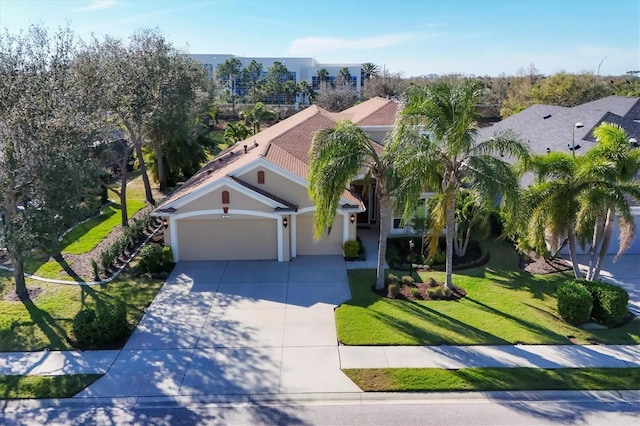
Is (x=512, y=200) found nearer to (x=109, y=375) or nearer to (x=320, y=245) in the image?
(x=320, y=245)

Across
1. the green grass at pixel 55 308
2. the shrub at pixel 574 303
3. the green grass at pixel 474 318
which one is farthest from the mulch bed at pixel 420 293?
the green grass at pixel 55 308

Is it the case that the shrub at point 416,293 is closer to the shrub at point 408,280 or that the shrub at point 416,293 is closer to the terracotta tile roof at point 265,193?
the shrub at point 408,280

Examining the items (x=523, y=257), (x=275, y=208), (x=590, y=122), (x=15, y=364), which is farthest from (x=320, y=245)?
(x=590, y=122)

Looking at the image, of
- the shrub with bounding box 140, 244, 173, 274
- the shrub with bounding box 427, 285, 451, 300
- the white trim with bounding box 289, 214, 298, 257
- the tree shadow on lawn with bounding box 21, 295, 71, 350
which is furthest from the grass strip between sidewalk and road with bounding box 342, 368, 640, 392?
the shrub with bounding box 140, 244, 173, 274

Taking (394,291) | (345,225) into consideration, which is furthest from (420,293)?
(345,225)

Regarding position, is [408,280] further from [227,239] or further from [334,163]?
[227,239]

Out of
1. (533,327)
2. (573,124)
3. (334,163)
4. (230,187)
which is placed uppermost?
(573,124)

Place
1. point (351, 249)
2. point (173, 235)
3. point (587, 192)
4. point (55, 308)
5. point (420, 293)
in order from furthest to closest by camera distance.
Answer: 1. point (351, 249)
2. point (173, 235)
3. point (420, 293)
4. point (55, 308)
5. point (587, 192)

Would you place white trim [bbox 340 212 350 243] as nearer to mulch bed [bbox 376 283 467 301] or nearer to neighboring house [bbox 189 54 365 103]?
mulch bed [bbox 376 283 467 301]
